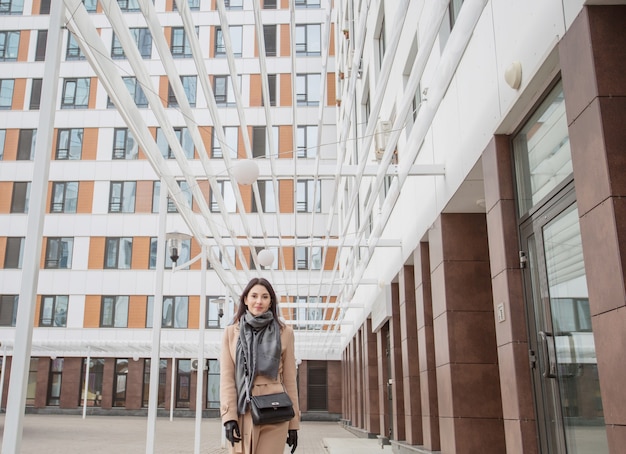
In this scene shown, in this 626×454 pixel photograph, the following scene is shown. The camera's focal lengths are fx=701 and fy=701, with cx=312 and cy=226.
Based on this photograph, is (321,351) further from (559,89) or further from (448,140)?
(559,89)

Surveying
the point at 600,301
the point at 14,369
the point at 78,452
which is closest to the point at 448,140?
the point at 600,301

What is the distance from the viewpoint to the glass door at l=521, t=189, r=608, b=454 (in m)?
4.93

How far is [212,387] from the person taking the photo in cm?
3133

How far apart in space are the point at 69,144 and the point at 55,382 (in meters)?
11.1

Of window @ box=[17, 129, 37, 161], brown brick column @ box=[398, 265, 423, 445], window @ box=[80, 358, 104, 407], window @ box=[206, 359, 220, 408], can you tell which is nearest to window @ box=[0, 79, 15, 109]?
window @ box=[17, 129, 37, 161]

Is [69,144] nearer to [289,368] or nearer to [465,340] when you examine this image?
[465,340]

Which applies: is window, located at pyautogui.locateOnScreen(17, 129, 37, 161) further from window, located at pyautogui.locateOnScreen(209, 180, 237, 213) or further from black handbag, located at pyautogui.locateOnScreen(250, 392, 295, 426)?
black handbag, located at pyautogui.locateOnScreen(250, 392, 295, 426)

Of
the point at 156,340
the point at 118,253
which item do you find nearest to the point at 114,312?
the point at 118,253

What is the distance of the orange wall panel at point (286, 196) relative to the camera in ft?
102

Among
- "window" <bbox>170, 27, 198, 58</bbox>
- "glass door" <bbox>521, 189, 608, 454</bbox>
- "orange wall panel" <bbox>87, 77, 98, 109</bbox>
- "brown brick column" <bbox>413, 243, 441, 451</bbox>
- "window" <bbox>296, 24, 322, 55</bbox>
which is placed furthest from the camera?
"orange wall panel" <bbox>87, 77, 98, 109</bbox>

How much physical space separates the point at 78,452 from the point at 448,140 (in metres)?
8.68

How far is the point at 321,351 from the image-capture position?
31.0m

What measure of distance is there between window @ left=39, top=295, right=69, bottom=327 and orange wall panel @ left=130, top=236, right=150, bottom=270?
11.1ft

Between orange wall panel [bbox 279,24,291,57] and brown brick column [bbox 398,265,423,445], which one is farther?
orange wall panel [bbox 279,24,291,57]
